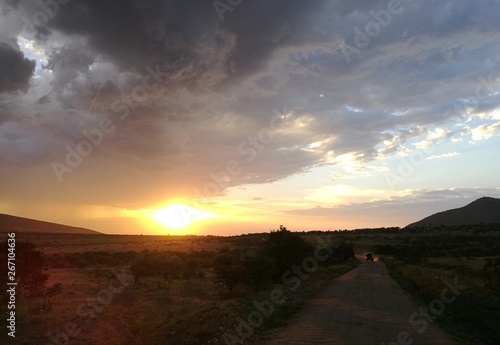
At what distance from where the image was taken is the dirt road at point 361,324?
41.1 ft

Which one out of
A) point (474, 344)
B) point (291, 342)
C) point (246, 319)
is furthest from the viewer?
point (246, 319)

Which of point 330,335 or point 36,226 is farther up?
point 36,226

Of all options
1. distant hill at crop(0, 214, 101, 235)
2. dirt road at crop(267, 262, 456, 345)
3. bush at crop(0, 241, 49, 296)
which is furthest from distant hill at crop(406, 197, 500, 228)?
distant hill at crop(0, 214, 101, 235)

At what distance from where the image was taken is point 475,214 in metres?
178

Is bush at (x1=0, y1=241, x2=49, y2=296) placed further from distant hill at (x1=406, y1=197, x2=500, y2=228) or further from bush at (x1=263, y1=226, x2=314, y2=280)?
distant hill at (x1=406, y1=197, x2=500, y2=228)

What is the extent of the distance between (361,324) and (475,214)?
191 m

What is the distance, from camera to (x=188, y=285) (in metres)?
30.8

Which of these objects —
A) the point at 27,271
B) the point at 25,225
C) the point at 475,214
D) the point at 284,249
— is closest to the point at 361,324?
the point at 27,271

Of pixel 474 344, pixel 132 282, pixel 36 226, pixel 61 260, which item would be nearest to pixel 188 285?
pixel 132 282

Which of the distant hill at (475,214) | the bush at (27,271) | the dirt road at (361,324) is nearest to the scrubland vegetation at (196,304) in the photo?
the bush at (27,271)

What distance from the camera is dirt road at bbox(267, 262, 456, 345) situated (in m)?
12.5

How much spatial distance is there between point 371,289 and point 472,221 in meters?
170

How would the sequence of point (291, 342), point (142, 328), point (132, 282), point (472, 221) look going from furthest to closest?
point (472, 221), point (132, 282), point (142, 328), point (291, 342)

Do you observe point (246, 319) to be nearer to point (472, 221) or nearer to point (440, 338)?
point (440, 338)
